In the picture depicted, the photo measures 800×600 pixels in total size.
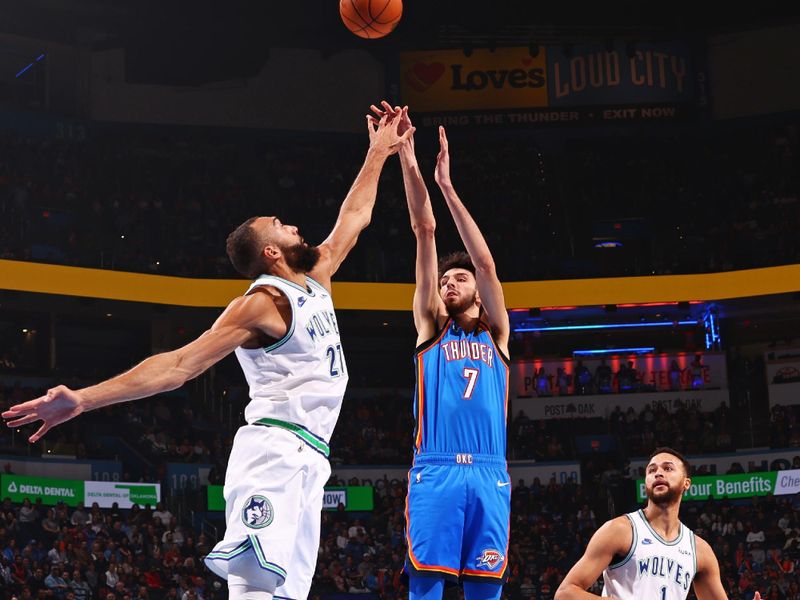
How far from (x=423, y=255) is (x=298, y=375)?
5.49ft

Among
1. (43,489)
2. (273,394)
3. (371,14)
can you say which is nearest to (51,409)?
(273,394)

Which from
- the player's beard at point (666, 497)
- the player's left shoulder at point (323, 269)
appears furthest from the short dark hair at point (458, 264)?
the player's beard at point (666, 497)

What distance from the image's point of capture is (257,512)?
490 cm

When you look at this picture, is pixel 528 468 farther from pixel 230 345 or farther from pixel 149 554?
pixel 230 345

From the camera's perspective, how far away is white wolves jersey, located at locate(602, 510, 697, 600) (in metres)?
7.08

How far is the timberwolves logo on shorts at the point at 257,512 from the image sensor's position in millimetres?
4871

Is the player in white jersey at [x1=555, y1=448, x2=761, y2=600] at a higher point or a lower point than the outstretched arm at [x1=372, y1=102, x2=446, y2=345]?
lower

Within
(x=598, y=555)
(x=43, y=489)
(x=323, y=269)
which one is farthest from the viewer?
(x=43, y=489)

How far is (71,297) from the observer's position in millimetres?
26203

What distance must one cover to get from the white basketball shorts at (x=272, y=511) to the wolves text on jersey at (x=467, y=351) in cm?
153

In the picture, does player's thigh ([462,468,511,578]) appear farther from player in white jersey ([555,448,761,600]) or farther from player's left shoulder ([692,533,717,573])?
player's left shoulder ([692,533,717,573])

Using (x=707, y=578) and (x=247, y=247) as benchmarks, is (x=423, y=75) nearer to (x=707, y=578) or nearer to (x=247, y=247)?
(x=707, y=578)

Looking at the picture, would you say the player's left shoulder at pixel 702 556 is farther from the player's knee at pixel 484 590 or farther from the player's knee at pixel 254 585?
the player's knee at pixel 254 585

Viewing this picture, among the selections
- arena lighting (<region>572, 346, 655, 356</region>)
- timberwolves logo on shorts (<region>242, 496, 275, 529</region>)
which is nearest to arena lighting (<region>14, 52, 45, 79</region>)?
arena lighting (<region>572, 346, 655, 356</region>)
